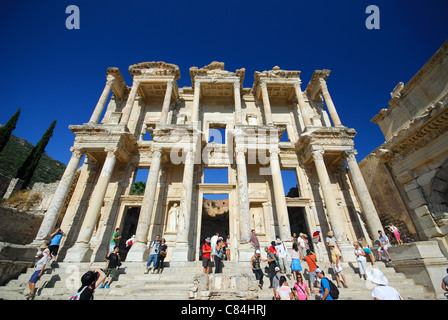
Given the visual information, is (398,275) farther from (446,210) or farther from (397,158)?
(397,158)

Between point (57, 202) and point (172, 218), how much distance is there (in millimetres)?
6463

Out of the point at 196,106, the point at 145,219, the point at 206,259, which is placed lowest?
the point at 206,259

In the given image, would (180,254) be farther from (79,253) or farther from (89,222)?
(89,222)

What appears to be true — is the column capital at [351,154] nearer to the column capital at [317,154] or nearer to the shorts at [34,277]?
the column capital at [317,154]

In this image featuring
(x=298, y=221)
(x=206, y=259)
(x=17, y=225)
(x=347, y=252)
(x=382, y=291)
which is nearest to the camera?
(x=382, y=291)

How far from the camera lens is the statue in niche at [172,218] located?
13.0m

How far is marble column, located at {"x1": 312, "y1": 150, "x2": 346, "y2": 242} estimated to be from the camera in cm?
1104

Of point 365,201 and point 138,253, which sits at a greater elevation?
point 365,201

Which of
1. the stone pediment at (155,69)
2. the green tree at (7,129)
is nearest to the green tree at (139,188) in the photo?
the green tree at (7,129)

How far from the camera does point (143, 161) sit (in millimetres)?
14922

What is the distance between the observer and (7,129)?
24156 millimetres

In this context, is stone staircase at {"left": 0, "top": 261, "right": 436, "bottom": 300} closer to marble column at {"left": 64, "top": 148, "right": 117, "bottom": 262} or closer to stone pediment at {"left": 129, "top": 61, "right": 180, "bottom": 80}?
marble column at {"left": 64, "top": 148, "right": 117, "bottom": 262}

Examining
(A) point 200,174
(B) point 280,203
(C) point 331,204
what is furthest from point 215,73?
(C) point 331,204

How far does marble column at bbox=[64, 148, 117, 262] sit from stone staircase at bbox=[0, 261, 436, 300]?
80 centimetres
